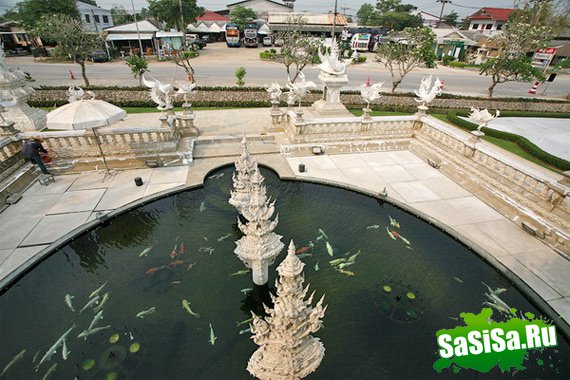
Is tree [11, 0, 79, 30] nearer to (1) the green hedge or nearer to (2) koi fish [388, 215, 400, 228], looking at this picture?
(1) the green hedge

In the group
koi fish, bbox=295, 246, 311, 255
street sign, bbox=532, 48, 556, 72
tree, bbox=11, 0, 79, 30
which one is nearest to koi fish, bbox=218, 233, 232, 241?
koi fish, bbox=295, 246, 311, 255

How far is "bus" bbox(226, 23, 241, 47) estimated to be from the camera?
67.9m

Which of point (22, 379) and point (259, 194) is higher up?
point (259, 194)

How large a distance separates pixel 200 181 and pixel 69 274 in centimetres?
628

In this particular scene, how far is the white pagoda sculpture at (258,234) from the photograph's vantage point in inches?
298

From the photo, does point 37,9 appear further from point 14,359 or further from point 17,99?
point 14,359

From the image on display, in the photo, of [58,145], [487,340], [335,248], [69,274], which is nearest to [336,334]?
[335,248]

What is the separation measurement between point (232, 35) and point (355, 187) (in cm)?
6865

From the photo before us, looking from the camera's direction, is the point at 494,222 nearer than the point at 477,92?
Yes

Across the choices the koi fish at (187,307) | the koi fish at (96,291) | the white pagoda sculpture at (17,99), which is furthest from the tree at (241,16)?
the koi fish at (187,307)

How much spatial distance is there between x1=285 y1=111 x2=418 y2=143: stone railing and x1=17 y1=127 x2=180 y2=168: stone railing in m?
7.28

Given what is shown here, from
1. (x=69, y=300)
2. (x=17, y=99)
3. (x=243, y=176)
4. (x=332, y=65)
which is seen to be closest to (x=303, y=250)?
(x=243, y=176)

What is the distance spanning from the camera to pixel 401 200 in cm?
1273

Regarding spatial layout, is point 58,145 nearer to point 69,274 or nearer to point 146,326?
point 69,274
